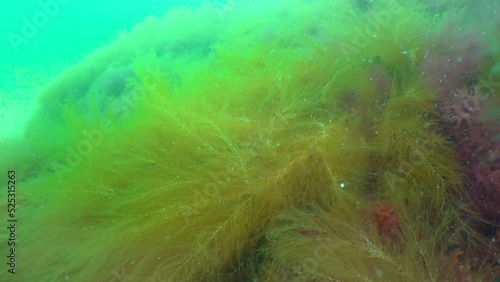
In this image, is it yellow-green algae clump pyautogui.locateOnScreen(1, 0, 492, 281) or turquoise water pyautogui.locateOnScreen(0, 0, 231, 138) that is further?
turquoise water pyautogui.locateOnScreen(0, 0, 231, 138)

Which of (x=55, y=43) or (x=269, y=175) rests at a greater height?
(x=55, y=43)

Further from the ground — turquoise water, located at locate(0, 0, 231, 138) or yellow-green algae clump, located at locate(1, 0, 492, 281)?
turquoise water, located at locate(0, 0, 231, 138)

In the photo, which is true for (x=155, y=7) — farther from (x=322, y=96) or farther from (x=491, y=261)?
(x=491, y=261)

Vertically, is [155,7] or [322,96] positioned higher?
[155,7]

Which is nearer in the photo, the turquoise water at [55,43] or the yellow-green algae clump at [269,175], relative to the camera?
the yellow-green algae clump at [269,175]

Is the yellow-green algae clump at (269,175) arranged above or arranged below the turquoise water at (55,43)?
below

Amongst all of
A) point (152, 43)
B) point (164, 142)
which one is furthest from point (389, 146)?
point (152, 43)

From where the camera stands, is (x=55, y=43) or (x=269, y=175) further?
(x=55, y=43)

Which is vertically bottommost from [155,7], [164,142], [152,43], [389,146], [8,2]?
[389,146]
